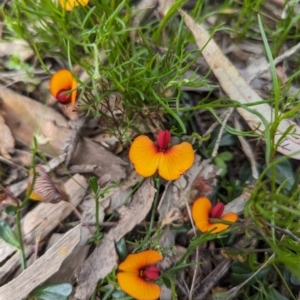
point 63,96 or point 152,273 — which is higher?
point 63,96

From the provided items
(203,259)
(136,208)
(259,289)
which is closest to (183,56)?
(136,208)

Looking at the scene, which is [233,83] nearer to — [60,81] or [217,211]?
[217,211]

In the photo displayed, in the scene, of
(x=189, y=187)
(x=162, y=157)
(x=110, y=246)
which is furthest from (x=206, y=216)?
(x=110, y=246)

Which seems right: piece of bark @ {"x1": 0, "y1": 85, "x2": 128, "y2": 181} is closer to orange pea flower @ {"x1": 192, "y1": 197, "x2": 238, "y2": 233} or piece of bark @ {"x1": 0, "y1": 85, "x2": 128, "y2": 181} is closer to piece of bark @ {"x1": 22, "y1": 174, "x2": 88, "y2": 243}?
piece of bark @ {"x1": 22, "y1": 174, "x2": 88, "y2": 243}

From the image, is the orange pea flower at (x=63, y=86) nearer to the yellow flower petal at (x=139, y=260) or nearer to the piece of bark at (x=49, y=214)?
the piece of bark at (x=49, y=214)

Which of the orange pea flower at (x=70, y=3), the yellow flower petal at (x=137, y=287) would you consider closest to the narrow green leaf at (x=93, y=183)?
the yellow flower petal at (x=137, y=287)

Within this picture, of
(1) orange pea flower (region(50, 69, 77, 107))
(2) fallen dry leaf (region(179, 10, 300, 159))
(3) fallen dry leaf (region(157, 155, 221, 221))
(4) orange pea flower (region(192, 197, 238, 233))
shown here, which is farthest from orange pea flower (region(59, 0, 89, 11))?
(4) orange pea flower (region(192, 197, 238, 233))
